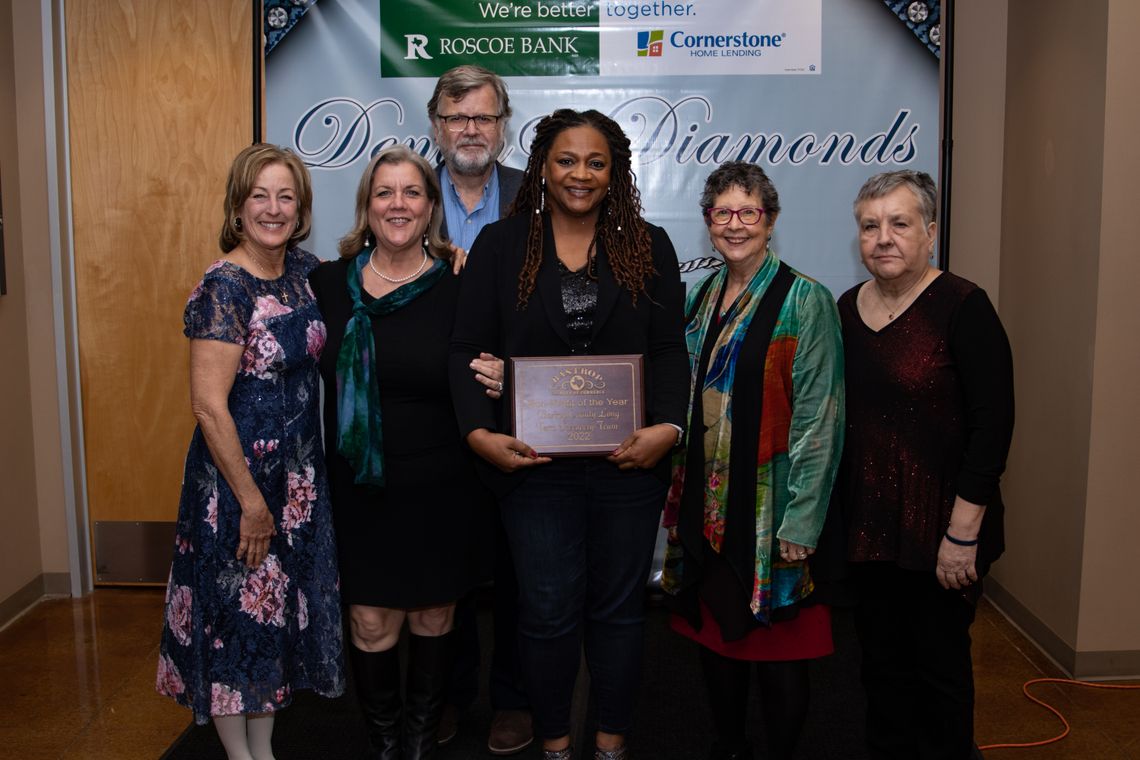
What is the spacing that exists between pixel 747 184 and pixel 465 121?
1.06 meters

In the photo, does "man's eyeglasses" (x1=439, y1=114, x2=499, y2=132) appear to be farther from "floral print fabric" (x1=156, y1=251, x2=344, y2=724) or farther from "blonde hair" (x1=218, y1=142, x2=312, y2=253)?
"floral print fabric" (x1=156, y1=251, x2=344, y2=724)

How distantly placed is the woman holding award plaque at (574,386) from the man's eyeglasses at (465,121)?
2.26 feet

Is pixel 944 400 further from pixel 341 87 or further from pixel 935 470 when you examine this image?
pixel 341 87

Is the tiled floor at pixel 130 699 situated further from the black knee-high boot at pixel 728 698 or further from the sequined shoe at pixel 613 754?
the sequined shoe at pixel 613 754

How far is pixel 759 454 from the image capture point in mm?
2342

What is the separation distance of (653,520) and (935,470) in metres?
0.67

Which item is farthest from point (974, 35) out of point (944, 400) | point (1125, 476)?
point (944, 400)

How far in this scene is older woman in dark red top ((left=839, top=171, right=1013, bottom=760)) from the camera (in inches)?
89.5

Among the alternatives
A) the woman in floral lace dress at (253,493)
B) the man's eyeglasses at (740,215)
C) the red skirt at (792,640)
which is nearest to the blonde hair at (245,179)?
the woman in floral lace dress at (253,493)

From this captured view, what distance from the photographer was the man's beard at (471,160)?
3.06 meters

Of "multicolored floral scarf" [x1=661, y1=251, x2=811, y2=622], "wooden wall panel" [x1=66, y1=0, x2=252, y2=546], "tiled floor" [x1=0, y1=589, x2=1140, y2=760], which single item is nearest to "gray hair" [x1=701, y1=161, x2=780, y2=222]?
"multicolored floral scarf" [x1=661, y1=251, x2=811, y2=622]

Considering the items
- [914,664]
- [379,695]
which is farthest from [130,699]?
[914,664]

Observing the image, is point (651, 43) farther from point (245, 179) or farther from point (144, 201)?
point (144, 201)

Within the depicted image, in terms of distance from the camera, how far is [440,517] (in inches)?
103
